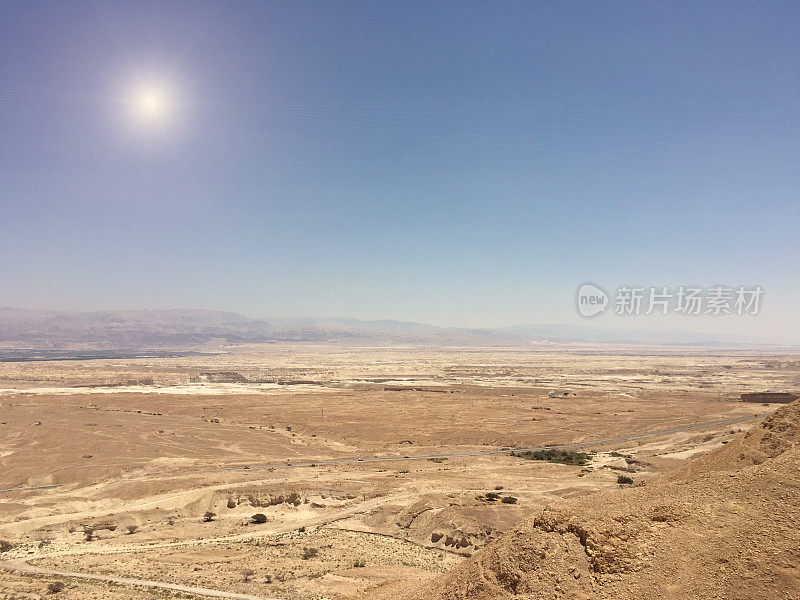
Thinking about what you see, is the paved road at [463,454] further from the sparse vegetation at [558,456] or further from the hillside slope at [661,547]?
the hillside slope at [661,547]

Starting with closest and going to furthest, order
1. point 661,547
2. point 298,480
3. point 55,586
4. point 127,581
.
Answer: point 661,547, point 55,586, point 127,581, point 298,480

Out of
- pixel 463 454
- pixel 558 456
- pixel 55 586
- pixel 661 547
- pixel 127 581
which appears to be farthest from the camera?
pixel 463 454

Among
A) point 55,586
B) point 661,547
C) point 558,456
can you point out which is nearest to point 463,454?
point 558,456

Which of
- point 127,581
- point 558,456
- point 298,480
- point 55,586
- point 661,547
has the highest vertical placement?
point 661,547

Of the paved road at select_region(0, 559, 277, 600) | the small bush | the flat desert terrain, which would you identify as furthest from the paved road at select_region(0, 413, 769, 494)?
the small bush

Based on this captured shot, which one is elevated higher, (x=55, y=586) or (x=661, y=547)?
(x=661, y=547)

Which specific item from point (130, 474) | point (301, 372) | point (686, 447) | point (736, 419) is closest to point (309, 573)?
point (130, 474)

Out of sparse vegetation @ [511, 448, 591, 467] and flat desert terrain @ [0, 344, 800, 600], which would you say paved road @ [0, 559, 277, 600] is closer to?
flat desert terrain @ [0, 344, 800, 600]

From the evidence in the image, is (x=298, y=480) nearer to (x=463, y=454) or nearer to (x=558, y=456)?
(x=463, y=454)
